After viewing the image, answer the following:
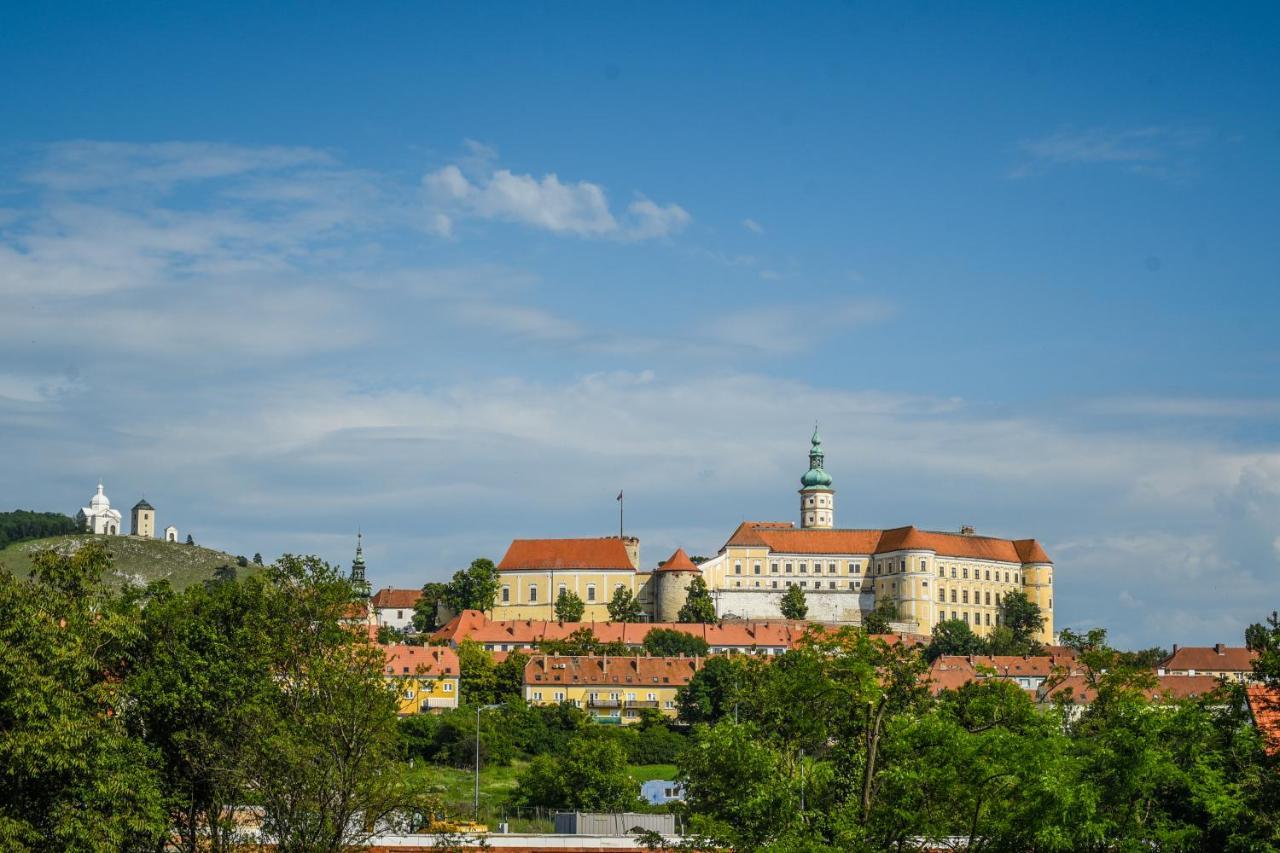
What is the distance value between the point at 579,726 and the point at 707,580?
219ft

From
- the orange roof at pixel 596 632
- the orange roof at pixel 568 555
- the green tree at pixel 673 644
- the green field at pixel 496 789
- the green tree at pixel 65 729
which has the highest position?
the orange roof at pixel 568 555

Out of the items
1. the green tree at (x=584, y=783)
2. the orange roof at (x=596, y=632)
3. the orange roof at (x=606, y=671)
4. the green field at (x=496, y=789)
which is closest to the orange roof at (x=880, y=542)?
the orange roof at (x=596, y=632)

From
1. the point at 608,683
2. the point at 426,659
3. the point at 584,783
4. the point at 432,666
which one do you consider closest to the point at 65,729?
the point at 584,783

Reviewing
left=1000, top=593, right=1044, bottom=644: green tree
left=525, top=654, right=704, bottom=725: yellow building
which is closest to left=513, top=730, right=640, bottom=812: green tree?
left=525, top=654, right=704, bottom=725: yellow building

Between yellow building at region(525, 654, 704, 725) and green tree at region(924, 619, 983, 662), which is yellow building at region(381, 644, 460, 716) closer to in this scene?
yellow building at region(525, 654, 704, 725)

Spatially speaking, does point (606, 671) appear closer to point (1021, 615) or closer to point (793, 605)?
point (793, 605)

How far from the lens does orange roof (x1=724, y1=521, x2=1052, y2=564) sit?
173 m

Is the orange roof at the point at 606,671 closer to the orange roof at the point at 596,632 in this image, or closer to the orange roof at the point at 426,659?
the orange roof at the point at 426,659

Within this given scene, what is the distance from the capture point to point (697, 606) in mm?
155875

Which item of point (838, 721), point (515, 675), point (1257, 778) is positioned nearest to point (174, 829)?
point (838, 721)

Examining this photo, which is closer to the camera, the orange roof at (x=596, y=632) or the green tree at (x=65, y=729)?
the green tree at (x=65, y=729)

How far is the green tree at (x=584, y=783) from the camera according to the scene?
233 ft

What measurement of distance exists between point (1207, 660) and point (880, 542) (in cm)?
4015

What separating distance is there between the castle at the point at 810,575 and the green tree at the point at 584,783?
275 ft
